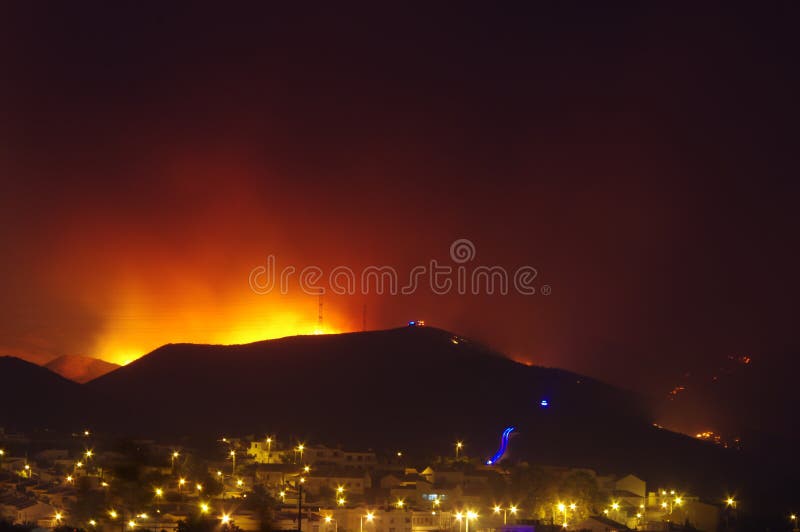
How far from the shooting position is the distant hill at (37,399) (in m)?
54.8

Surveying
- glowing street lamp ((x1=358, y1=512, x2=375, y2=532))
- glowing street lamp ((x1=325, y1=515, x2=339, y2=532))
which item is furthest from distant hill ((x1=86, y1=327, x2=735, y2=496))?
glowing street lamp ((x1=325, y1=515, x2=339, y2=532))

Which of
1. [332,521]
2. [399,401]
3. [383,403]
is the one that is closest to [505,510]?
[332,521]

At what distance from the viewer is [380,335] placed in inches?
3364

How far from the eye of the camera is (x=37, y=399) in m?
59.4

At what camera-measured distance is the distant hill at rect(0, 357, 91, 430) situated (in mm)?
54850

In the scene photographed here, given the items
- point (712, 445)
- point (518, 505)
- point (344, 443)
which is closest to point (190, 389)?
point (344, 443)

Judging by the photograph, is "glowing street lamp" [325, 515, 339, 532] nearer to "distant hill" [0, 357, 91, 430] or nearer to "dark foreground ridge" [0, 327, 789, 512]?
"dark foreground ridge" [0, 327, 789, 512]

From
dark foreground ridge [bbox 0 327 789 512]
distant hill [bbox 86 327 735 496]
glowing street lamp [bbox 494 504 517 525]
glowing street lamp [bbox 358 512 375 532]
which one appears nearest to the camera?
glowing street lamp [bbox 358 512 375 532]

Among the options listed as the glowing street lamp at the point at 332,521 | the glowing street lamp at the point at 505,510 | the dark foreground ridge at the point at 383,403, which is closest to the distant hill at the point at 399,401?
the dark foreground ridge at the point at 383,403

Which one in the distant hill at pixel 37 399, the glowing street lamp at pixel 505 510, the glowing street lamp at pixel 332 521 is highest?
the distant hill at pixel 37 399

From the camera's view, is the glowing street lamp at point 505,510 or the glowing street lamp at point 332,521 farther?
the glowing street lamp at point 505,510

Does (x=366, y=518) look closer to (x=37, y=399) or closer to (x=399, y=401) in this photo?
(x=37, y=399)

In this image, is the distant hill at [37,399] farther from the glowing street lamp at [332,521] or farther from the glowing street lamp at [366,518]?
the glowing street lamp at [332,521]

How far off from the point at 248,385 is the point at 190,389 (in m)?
4.25
